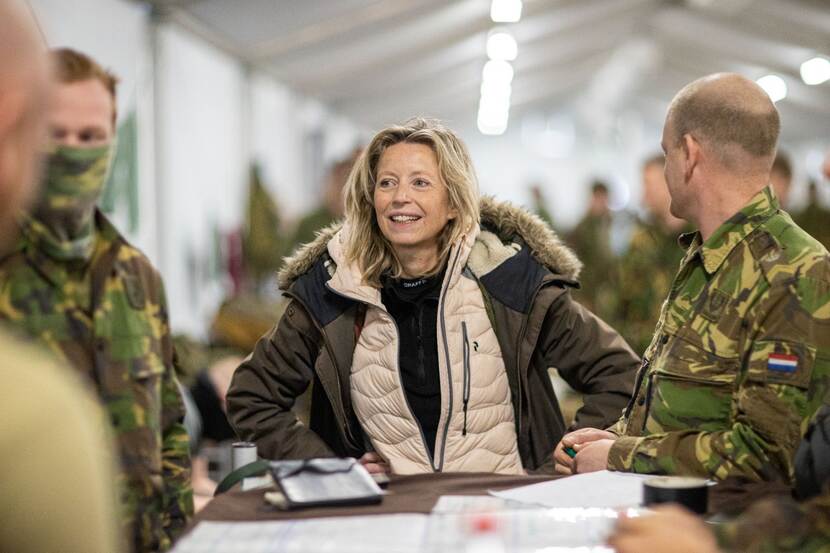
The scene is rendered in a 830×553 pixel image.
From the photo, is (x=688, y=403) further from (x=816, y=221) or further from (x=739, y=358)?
(x=816, y=221)

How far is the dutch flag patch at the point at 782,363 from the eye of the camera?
2.27 meters

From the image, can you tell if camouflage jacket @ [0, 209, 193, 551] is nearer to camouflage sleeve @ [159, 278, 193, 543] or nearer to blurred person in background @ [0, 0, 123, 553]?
camouflage sleeve @ [159, 278, 193, 543]

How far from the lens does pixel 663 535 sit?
1595 mm

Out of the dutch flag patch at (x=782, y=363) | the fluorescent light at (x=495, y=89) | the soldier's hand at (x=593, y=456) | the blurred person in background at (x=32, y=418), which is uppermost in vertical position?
the fluorescent light at (x=495, y=89)

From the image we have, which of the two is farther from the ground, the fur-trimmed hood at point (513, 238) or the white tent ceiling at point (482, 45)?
the white tent ceiling at point (482, 45)

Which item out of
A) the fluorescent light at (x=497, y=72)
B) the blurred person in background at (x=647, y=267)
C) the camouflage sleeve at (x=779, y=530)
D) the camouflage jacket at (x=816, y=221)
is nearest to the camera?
the camouflage sleeve at (x=779, y=530)

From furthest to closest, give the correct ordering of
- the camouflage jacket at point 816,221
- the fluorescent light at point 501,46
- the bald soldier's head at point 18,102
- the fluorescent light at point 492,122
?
1. the fluorescent light at point 492,122
2. the fluorescent light at point 501,46
3. the camouflage jacket at point 816,221
4. the bald soldier's head at point 18,102

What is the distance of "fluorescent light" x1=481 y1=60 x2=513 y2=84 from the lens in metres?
17.2

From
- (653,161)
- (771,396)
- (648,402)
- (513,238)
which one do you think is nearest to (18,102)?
(771,396)

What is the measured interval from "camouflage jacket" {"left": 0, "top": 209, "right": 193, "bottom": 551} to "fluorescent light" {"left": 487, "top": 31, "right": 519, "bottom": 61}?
13.2 metres

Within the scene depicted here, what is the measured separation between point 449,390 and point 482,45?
1321 cm

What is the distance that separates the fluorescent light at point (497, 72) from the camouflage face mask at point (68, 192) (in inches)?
605

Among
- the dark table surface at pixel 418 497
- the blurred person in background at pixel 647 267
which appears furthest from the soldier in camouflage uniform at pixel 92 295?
the blurred person in background at pixel 647 267

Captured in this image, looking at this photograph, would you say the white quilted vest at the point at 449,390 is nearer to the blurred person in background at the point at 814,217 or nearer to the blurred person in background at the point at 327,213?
the blurred person in background at the point at 327,213
